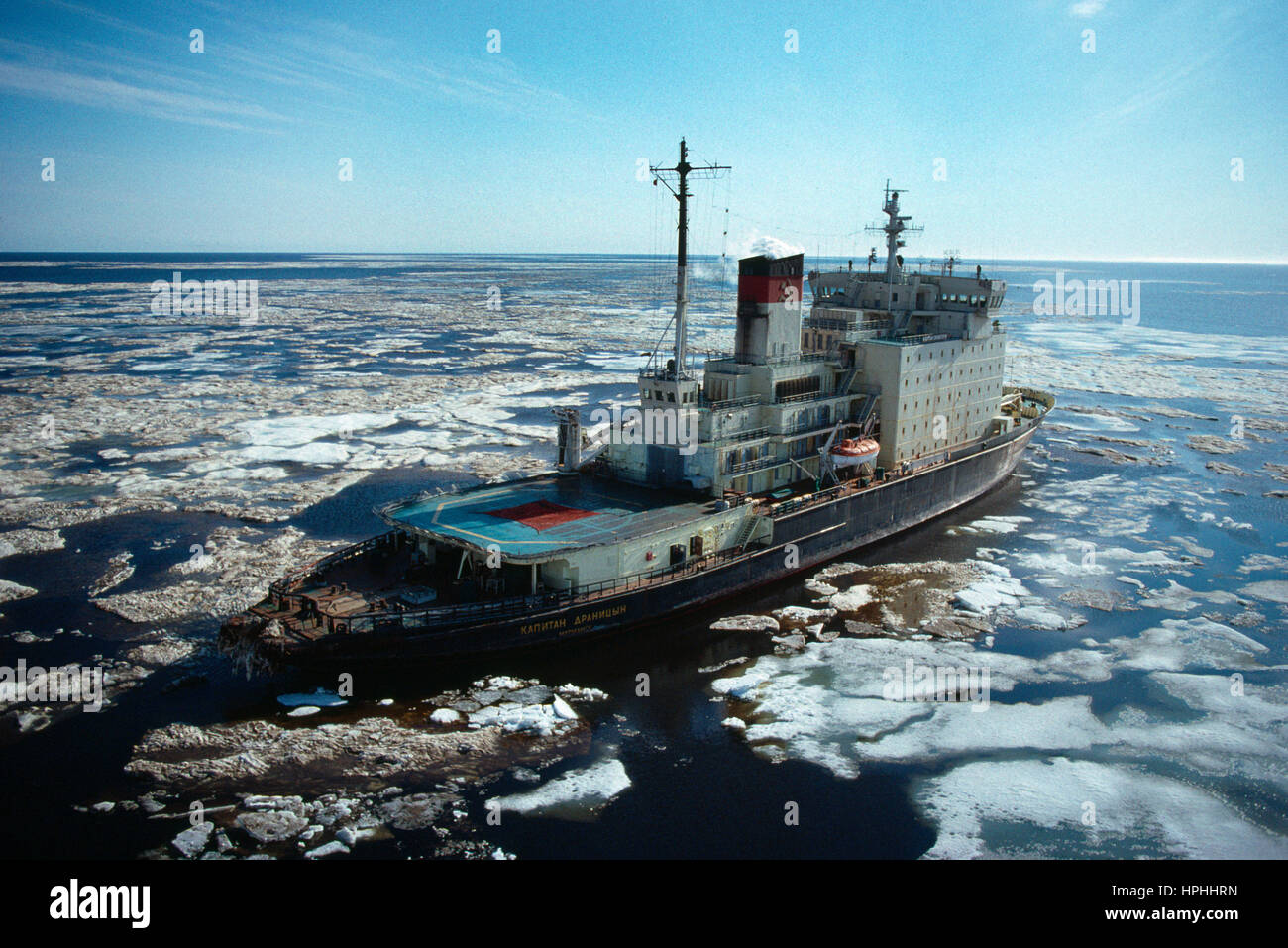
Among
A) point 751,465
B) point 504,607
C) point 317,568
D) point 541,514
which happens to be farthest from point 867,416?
point 317,568

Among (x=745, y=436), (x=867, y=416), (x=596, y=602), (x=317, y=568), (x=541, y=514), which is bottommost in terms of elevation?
(x=596, y=602)

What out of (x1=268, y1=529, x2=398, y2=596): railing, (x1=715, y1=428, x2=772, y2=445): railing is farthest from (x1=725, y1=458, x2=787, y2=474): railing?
(x1=268, y1=529, x2=398, y2=596): railing

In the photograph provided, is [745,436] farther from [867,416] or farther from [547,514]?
[547,514]

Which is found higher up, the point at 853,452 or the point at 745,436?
the point at 745,436
